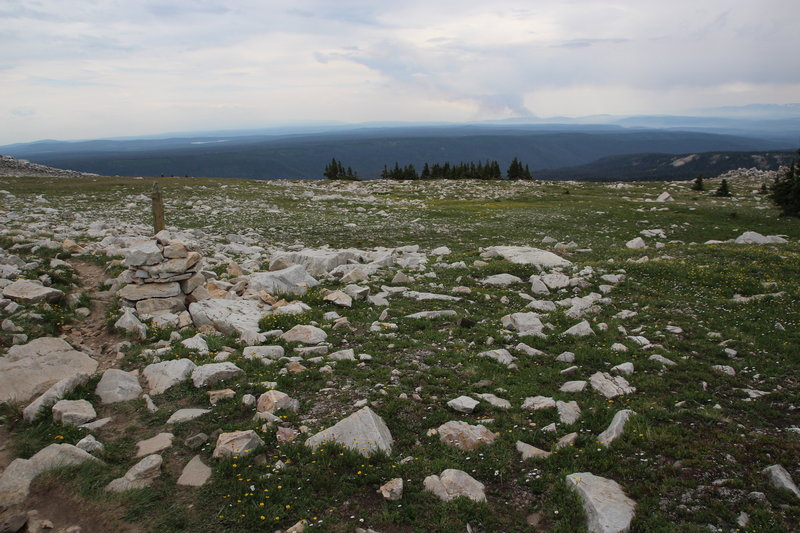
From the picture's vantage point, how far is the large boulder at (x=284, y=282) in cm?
1580

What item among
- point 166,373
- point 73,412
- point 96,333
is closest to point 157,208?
point 96,333

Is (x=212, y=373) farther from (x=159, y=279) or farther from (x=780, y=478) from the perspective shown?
(x=780, y=478)

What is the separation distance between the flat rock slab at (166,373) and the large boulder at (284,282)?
19.5ft

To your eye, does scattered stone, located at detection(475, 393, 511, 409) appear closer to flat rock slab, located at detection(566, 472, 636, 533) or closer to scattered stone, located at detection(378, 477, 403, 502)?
flat rock slab, located at detection(566, 472, 636, 533)

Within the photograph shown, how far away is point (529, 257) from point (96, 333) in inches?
702

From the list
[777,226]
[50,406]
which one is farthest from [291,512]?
[777,226]

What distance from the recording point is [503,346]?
1159 centimetres

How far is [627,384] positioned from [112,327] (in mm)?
13646

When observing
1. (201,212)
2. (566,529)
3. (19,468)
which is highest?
(201,212)

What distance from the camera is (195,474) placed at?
673 cm

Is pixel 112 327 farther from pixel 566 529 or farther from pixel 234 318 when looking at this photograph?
pixel 566 529

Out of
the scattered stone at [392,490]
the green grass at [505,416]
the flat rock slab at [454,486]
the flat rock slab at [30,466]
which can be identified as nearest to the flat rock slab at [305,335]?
the green grass at [505,416]

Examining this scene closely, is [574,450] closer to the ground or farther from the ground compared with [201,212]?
closer to the ground

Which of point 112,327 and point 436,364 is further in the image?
point 112,327
